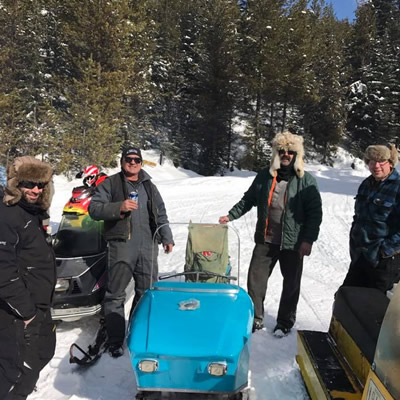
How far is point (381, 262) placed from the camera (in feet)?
11.2

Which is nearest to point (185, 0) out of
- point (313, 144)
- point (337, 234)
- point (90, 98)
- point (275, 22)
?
point (275, 22)

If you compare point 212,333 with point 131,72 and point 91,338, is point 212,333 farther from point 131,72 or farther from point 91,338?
point 131,72

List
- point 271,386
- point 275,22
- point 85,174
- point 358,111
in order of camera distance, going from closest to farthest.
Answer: point 271,386, point 85,174, point 275,22, point 358,111

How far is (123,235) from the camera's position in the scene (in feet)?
12.0

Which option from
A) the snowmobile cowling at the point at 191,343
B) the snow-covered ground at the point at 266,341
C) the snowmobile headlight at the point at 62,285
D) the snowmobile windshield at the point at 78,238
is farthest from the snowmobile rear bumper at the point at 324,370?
the snowmobile windshield at the point at 78,238

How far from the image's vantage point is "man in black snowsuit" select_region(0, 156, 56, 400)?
87.0 inches

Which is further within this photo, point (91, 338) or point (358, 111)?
point (358, 111)

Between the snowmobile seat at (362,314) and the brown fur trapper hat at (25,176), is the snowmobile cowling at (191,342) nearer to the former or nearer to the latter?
the snowmobile seat at (362,314)

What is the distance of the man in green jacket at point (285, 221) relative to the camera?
3816 millimetres

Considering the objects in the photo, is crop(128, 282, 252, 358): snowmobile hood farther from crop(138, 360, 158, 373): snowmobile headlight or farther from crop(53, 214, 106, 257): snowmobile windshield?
crop(53, 214, 106, 257): snowmobile windshield

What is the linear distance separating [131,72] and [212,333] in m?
20.7

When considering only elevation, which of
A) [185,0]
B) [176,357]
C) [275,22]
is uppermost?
[185,0]

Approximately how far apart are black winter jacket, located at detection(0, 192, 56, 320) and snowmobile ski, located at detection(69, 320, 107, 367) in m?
1.12

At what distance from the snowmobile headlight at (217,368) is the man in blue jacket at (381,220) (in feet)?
6.04
